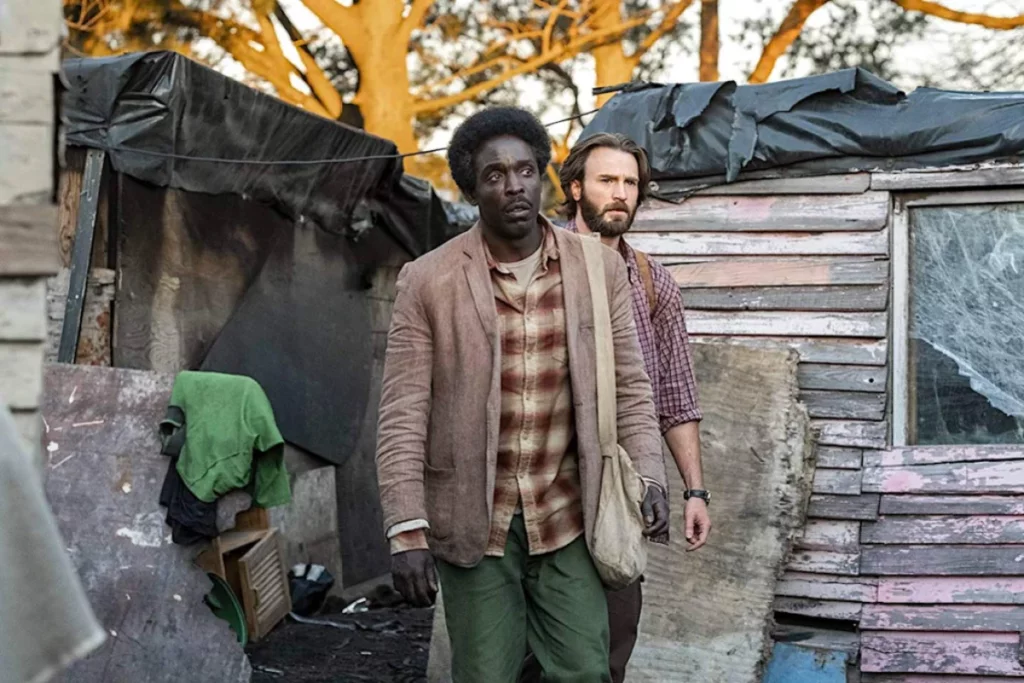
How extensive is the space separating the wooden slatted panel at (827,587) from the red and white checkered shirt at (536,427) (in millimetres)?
3141

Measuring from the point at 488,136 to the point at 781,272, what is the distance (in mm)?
3295

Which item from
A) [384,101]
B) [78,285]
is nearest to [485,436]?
[78,285]

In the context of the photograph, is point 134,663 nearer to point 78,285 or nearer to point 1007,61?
point 78,285

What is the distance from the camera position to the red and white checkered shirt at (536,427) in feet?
13.3

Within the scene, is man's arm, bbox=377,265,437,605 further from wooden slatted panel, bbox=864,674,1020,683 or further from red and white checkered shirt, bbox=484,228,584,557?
wooden slatted panel, bbox=864,674,1020,683

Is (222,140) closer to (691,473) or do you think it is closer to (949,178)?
(949,178)

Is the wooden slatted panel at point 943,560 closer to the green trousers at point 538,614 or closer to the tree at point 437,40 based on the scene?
the green trousers at point 538,614

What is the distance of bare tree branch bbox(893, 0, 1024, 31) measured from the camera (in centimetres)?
1775

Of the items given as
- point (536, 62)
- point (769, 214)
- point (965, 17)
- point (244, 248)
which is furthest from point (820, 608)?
point (965, 17)

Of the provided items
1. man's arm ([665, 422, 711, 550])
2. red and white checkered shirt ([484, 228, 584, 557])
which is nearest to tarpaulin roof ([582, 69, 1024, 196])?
man's arm ([665, 422, 711, 550])

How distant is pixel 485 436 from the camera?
4.04m

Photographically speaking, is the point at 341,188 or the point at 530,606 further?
the point at 341,188

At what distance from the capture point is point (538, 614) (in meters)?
4.16

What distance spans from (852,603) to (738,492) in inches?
30.4
